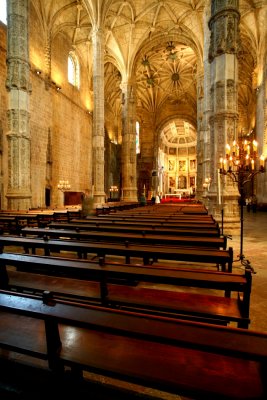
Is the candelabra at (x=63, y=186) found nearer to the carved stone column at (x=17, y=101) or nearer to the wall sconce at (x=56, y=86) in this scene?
the wall sconce at (x=56, y=86)

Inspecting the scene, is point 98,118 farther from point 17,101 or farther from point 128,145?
point 128,145

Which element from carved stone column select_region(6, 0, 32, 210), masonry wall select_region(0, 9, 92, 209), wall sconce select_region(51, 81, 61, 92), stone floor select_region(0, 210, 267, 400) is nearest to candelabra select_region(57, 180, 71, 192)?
masonry wall select_region(0, 9, 92, 209)

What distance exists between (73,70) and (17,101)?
14908 mm

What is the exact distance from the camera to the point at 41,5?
1939cm

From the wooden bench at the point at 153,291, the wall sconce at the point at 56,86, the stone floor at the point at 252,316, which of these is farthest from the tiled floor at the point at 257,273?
the wall sconce at the point at 56,86

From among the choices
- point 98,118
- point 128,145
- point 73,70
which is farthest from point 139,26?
point 98,118

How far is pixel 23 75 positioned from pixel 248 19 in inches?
714

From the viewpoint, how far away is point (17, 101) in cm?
1260

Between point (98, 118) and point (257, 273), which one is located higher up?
point (98, 118)

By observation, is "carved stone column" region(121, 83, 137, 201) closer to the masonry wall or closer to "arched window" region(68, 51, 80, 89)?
the masonry wall

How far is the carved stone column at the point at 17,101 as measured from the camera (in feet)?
41.0

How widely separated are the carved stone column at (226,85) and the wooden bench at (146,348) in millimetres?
8410

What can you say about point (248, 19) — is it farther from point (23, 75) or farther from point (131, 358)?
point (131, 358)

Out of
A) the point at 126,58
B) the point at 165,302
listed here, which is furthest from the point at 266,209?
the point at 165,302
